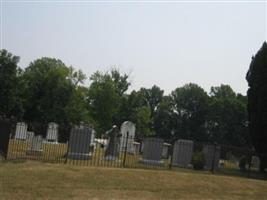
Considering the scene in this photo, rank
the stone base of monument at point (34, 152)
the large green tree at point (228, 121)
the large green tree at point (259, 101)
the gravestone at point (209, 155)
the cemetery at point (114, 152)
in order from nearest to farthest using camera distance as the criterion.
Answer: the cemetery at point (114, 152) < the stone base of monument at point (34, 152) < the gravestone at point (209, 155) < the large green tree at point (259, 101) < the large green tree at point (228, 121)

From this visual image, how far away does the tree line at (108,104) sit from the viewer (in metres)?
54.0

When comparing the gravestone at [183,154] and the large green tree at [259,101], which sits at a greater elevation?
the large green tree at [259,101]

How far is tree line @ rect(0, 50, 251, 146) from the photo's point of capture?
54000 millimetres

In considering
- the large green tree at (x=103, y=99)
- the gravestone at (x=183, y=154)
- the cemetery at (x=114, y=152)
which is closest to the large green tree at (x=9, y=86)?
the large green tree at (x=103, y=99)

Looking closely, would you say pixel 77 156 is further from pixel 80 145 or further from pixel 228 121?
pixel 228 121

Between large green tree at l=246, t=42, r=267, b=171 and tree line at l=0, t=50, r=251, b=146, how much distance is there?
17.4 metres

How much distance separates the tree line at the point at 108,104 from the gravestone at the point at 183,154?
21.4 m

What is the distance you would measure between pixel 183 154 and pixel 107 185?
11.4 m

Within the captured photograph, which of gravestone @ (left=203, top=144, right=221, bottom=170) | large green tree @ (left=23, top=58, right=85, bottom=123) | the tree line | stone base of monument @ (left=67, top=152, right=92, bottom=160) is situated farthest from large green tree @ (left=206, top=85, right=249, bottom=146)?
stone base of monument @ (left=67, top=152, right=92, bottom=160)

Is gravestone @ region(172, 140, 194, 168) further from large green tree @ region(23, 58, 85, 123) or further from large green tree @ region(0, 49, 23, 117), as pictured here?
large green tree @ region(23, 58, 85, 123)

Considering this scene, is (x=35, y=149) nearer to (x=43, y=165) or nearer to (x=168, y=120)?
(x=43, y=165)

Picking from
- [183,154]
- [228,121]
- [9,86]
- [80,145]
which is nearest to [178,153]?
[183,154]

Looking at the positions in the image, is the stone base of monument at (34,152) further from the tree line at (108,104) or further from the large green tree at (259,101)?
the tree line at (108,104)

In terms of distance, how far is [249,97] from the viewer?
30.8 metres
